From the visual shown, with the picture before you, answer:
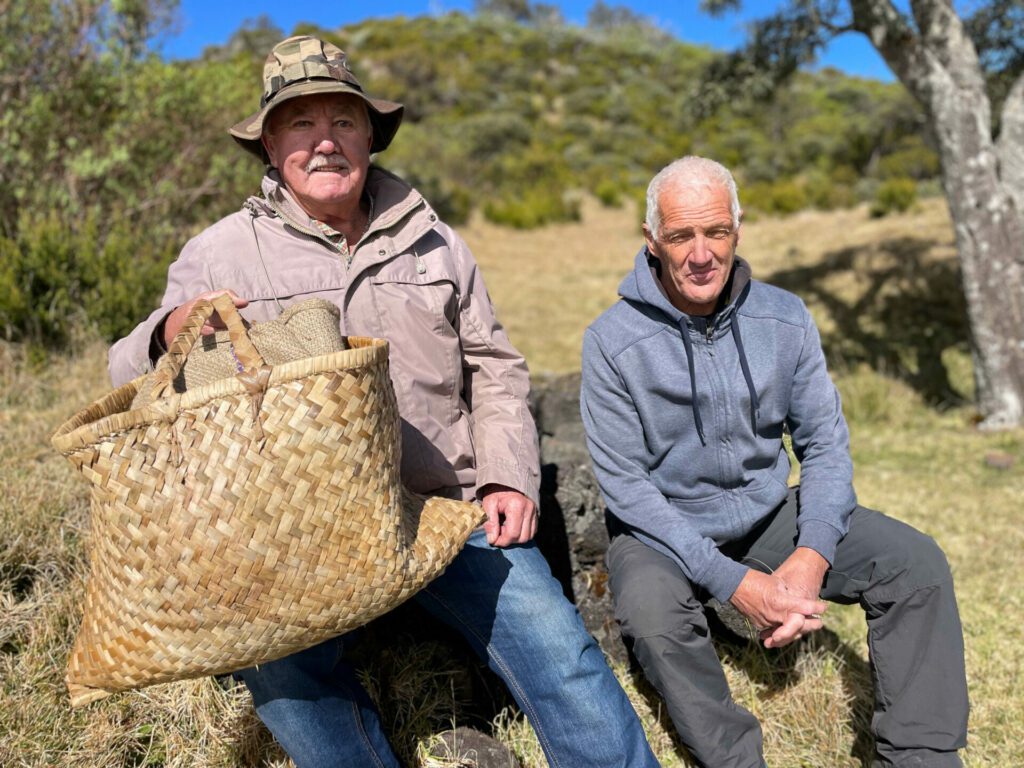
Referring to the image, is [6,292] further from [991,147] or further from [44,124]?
[991,147]

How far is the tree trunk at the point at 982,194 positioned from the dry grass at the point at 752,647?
0.45 meters

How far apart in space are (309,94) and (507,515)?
1.21 metres

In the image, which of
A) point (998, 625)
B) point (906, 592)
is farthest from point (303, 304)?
point (998, 625)

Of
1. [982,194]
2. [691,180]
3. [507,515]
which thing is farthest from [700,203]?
[982,194]

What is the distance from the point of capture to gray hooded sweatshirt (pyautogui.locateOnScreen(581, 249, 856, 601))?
227 cm

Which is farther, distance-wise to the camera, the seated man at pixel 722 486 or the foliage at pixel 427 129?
the foliage at pixel 427 129

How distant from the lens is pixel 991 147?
220 inches

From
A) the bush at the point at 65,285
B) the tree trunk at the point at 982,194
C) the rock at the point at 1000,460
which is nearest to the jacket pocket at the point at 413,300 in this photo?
the bush at the point at 65,285

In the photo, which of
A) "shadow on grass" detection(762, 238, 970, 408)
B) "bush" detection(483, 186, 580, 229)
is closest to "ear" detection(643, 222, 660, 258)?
"shadow on grass" detection(762, 238, 970, 408)

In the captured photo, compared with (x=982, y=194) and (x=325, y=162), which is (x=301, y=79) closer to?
(x=325, y=162)

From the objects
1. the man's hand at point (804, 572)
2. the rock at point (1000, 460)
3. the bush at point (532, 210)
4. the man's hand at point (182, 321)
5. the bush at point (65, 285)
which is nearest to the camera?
the man's hand at point (182, 321)

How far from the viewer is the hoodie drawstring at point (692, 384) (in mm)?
2273

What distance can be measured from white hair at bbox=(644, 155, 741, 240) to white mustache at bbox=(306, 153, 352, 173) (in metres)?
0.83

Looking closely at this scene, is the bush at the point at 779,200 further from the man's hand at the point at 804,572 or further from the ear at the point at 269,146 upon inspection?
the ear at the point at 269,146
